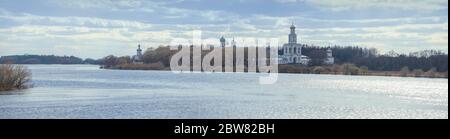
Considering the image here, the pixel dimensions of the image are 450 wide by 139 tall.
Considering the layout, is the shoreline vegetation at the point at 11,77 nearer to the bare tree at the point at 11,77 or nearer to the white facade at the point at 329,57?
the bare tree at the point at 11,77

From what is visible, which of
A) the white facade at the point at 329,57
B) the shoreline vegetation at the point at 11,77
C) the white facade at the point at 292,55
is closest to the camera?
the shoreline vegetation at the point at 11,77

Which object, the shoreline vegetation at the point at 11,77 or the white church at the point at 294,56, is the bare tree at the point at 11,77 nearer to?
the shoreline vegetation at the point at 11,77

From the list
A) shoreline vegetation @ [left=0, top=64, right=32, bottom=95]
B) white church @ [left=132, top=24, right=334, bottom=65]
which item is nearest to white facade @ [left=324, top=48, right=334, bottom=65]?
white church @ [left=132, top=24, right=334, bottom=65]

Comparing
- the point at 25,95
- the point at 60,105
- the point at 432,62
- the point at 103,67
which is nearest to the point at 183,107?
the point at 60,105

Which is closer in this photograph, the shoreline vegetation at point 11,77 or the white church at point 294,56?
the shoreline vegetation at point 11,77

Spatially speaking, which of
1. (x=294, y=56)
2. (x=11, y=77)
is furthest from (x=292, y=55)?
(x=11, y=77)

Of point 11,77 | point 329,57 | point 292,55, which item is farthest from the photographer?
point 329,57

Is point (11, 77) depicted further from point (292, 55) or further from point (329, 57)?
point (329, 57)

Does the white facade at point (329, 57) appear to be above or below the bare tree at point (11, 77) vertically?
above

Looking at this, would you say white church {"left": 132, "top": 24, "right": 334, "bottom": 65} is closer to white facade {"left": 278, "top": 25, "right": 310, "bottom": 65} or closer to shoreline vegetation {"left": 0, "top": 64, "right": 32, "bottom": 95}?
white facade {"left": 278, "top": 25, "right": 310, "bottom": 65}

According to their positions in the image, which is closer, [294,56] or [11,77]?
[11,77]

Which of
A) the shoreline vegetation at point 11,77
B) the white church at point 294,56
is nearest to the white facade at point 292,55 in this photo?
the white church at point 294,56

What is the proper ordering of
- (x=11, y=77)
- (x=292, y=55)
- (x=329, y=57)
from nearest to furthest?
(x=11, y=77), (x=292, y=55), (x=329, y=57)

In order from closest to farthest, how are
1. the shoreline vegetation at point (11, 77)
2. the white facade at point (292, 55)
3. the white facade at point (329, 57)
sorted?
the shoreline vegetation at point (11, 77) < the white facade at point (292, 55) < the white facade at point (329, 57)
